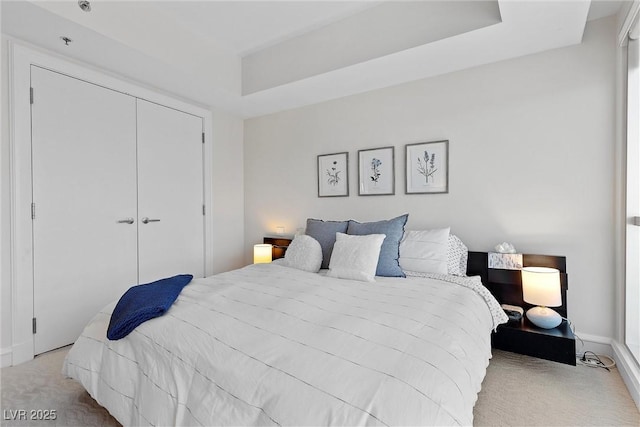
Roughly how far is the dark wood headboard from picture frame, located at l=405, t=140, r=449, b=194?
710 mm

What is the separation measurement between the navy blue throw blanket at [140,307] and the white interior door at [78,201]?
1256mm

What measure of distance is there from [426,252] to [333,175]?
4.78 feet

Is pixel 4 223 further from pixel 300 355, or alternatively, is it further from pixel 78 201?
pixel 300 355

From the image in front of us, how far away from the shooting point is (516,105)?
264cm

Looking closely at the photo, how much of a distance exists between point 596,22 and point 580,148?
945 millimetres

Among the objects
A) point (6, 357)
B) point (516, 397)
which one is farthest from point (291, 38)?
point (6, 357)

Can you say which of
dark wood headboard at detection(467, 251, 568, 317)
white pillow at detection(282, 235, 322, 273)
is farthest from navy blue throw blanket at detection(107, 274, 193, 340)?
dark wood headboard at detection(467, 251, 568, 317)

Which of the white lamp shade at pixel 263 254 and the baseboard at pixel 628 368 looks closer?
the baseboard at pixel 628 368

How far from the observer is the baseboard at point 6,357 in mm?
2291

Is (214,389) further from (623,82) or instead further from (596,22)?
(596,22)

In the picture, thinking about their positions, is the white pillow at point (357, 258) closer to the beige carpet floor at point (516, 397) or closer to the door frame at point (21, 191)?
the beige carpet floor at point (516, 397)

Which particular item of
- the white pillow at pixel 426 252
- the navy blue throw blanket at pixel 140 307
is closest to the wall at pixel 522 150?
the white pillow at pixel 426 252

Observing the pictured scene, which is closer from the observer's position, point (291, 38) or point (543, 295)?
point (543, 295)

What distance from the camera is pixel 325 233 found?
9.61ft
